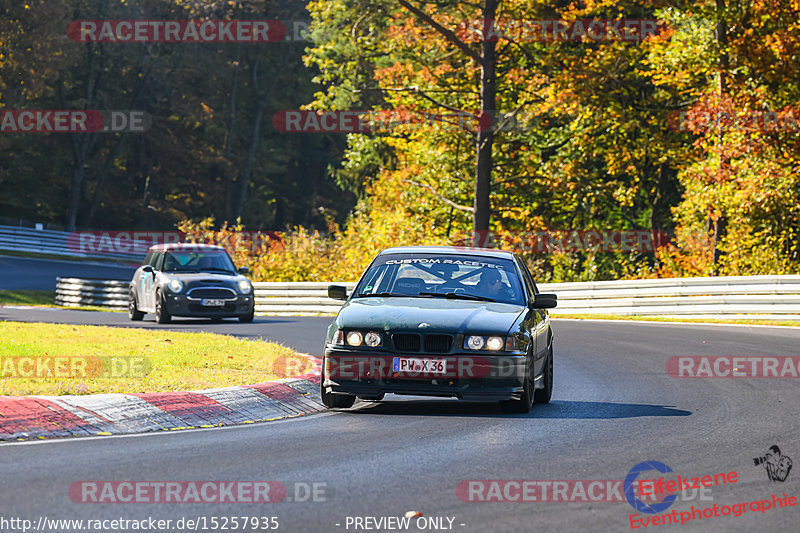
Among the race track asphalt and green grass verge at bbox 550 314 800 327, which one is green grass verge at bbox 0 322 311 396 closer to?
the race track asphalt

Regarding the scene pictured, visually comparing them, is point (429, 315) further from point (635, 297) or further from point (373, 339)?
point (635, 297)

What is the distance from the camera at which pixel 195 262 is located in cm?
2695

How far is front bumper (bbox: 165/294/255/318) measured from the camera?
25.9 m

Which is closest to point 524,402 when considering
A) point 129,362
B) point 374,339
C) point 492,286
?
point 492,286

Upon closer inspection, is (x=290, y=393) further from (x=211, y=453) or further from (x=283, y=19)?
(x=283, y=19)

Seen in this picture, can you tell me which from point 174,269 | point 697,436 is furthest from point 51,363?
point 174,269

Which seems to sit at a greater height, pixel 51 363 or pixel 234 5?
pixel 234 5

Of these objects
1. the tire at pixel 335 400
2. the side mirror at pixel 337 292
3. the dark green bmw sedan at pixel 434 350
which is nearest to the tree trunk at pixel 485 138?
the side mirror at pixel 337 292

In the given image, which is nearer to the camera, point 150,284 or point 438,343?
point 438,343

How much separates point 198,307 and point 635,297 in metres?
10.8

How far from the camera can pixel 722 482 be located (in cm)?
771

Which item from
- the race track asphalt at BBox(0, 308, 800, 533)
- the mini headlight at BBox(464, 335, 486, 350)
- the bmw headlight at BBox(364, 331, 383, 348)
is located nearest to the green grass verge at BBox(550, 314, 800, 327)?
the race track asphalt at BBox(0, 308, 800, 533)

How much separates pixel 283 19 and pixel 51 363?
68.1 metres

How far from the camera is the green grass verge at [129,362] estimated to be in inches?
463
